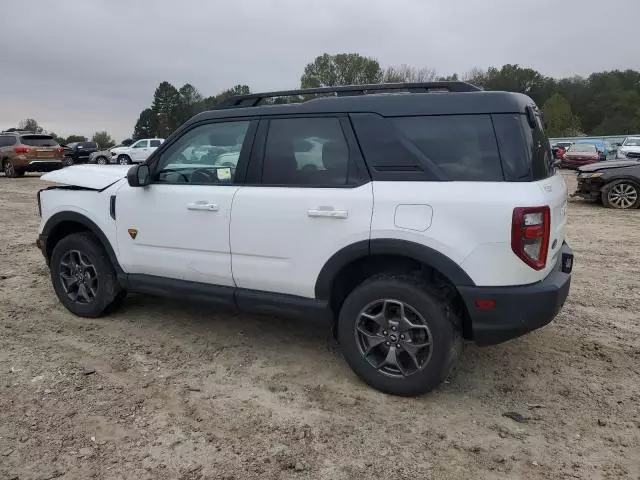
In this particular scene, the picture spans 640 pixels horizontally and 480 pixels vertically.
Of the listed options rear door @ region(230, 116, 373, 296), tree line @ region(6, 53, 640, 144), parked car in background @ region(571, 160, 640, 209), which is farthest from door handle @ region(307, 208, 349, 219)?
tree line @ region(6, 53, 640, 144)

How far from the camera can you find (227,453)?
2.88 metres

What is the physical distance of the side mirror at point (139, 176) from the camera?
420 centimetres

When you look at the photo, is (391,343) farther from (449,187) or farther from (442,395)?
(449,187)

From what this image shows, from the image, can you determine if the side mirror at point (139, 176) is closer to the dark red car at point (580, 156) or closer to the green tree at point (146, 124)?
the dark red car at point (580, 156)

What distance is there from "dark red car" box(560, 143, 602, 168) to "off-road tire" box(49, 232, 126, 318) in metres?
24.9

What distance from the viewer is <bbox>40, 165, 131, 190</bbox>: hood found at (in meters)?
4.62

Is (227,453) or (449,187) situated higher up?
(449,187)

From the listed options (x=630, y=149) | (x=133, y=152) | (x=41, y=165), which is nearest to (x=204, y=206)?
(x=41, y=165)

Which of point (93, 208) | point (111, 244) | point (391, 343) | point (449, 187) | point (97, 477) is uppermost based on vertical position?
point (449, 187)

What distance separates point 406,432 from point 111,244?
2884mm

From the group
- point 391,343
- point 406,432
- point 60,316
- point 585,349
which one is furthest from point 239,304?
point 585,349

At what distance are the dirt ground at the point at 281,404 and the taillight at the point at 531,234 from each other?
99 cm

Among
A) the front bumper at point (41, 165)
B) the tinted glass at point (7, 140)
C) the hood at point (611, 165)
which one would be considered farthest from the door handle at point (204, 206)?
the tinted glass at point (7, 140)

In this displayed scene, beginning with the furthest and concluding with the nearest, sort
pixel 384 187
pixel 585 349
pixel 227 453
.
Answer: pixel 585 349 → pixel 384 187 → pixel 227 453
